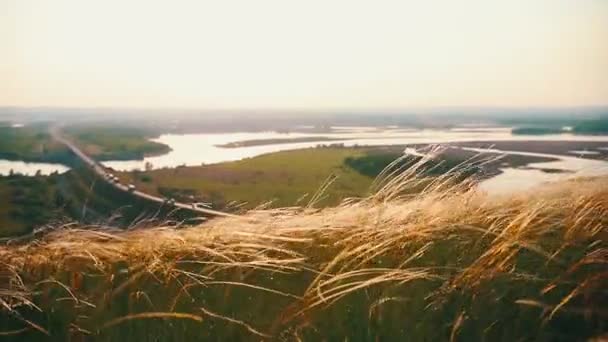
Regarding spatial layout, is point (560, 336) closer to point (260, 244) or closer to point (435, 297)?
point (435, 297)

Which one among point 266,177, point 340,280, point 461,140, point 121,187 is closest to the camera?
point 340,280

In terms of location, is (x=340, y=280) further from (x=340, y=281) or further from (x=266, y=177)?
(x=266, y=177)

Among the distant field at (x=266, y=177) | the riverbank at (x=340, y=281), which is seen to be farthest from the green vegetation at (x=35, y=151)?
the riverbank at (x=340, y=281)

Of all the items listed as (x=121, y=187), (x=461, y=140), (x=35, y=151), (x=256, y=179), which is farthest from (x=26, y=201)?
(x=35, y=151)

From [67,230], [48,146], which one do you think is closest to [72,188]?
[48,146]

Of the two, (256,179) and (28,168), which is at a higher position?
(256,179)

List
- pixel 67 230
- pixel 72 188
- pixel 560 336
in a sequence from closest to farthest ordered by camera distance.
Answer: pixel 560 336, pixel 67 230, pixel 72 188
